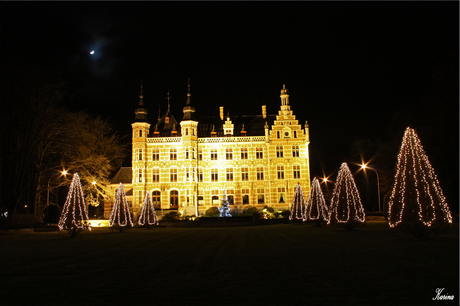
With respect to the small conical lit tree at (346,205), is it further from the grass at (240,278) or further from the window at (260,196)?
the window at (260,196)

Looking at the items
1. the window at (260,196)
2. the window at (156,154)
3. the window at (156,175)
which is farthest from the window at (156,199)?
the window at (260,196)

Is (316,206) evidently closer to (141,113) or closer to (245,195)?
(245,195)

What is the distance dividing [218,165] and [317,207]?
77.1 feet

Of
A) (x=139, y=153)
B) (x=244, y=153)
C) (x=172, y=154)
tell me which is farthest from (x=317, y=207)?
(x=139, y=153)

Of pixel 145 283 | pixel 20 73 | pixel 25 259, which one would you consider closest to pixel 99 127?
pixel 20 73

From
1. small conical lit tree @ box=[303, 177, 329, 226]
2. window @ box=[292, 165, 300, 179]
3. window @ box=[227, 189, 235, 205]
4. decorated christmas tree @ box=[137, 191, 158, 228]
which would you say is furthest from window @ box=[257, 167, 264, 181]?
small conical lit tree @ box=[303, 177, 329, 226]

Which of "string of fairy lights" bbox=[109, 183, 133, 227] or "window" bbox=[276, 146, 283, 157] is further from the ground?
"window" bbox=[276, 146, 283, 157]

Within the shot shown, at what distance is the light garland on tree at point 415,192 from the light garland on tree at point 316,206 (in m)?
11.8

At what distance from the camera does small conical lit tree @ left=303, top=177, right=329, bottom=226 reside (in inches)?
1076

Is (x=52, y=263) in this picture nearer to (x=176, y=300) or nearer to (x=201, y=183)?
(x=176, y=300)

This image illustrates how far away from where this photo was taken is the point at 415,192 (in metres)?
15.3

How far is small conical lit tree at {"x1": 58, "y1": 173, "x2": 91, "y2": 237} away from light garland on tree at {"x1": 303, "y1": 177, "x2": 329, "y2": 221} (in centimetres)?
1615

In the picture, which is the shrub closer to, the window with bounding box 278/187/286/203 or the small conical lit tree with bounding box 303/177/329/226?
the window with bounding box 278/187/286/203

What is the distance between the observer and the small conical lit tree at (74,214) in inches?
877
